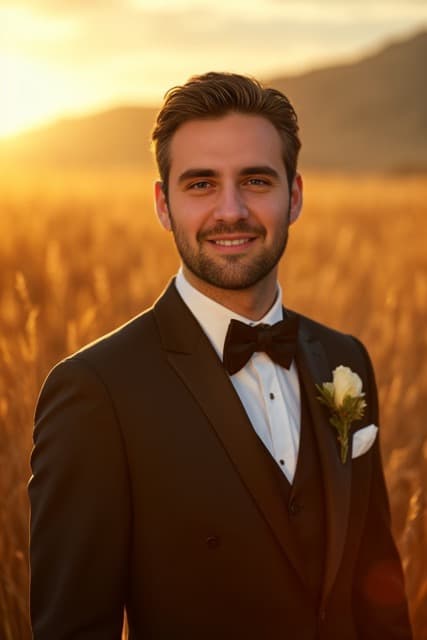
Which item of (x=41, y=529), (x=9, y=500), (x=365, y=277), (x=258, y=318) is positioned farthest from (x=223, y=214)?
(x=365, y=277)

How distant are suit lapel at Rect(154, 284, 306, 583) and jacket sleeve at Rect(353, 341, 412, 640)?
0.53 metres

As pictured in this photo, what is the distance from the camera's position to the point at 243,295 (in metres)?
2.13

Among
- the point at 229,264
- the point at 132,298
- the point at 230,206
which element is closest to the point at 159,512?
the point at 229,264

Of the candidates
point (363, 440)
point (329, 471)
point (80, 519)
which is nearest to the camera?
point (80, 519)

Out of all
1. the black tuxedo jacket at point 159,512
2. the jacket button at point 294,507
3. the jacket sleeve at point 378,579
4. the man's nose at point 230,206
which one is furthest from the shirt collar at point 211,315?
the jacket sleeve at point 378,579

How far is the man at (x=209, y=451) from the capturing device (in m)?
1.80

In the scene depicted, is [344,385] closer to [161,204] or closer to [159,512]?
[159,512]

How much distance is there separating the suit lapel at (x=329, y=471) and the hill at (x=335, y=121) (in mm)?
111026

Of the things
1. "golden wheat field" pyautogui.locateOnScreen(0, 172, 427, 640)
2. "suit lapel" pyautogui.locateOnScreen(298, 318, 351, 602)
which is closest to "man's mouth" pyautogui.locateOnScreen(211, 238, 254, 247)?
"suit lapel" pyautogui.locateOnScreen(298, 318, 351, 602)

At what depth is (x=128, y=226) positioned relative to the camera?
28.0ft

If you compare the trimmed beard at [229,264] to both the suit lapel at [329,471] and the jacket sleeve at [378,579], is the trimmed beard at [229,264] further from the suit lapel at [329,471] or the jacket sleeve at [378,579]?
the jacket sleeve at [378,579]

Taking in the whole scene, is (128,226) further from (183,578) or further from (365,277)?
(183,578)

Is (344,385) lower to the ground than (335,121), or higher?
lower

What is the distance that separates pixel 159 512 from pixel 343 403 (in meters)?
0.62
